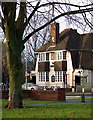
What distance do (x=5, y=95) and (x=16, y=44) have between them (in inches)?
463

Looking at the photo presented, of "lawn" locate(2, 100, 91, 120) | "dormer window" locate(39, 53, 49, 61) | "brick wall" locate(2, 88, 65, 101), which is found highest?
"dormer window" locate(39, 53, 49, 61)

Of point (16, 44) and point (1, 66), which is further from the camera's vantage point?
point (1, 66)

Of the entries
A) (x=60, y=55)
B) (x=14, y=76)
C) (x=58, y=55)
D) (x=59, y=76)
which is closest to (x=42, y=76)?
(x=59, y=76)

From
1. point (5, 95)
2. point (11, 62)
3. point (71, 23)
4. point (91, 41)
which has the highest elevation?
point (91, 41)

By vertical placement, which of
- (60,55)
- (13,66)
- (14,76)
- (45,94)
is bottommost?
(45,94)

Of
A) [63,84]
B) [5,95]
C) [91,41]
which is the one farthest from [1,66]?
[5,95]

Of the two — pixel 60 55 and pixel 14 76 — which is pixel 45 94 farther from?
pixel 60 55

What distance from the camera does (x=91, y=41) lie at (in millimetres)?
53281

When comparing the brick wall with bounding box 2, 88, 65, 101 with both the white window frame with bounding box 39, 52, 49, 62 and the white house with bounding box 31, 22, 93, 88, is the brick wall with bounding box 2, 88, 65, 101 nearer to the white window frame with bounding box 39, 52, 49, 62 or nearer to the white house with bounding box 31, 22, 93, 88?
the white house with bounding box 31, 22, 93, 88

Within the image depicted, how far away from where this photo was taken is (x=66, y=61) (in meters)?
54.7

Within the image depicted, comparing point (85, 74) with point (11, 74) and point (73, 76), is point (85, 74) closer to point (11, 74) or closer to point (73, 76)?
point (73, 76)

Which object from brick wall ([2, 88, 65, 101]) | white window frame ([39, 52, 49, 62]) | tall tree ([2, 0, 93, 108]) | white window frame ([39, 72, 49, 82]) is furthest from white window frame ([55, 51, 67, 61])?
tall tree ([2, 0, 93, 108])

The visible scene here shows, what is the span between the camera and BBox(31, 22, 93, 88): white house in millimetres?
53181

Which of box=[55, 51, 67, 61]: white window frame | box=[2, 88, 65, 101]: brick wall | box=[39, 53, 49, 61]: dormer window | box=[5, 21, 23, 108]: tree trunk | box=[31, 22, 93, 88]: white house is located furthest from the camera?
box=[39, 53, 49, 61]: dormer window
